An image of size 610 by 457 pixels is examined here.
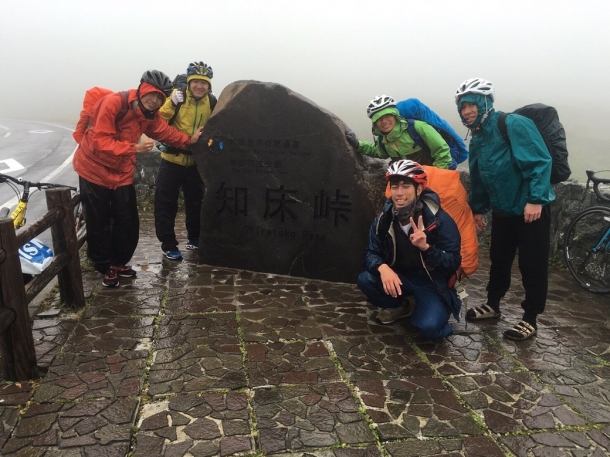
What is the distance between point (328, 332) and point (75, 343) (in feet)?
6.62

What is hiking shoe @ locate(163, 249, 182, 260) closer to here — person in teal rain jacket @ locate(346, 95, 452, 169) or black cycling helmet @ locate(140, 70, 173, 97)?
black cycling helmet @ locate(140, 70, 173, 97)

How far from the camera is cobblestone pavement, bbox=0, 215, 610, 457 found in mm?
2676

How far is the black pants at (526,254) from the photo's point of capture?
3703 millimetres

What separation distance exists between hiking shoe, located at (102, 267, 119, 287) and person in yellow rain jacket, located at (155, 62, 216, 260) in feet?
2.93

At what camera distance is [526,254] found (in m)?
3.77

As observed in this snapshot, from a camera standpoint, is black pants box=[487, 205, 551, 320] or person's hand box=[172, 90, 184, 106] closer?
black pants box=[487, 205, 551, 320]

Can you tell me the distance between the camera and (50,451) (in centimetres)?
258

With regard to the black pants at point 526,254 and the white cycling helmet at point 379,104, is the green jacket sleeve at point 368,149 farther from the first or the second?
the black pants at point 526,254

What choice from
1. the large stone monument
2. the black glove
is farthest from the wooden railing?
the black glove

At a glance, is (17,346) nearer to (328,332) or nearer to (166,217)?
(328,332)

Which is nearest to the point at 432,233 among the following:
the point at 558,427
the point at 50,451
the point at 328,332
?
the point at 328,332

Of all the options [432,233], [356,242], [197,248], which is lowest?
[197,248]

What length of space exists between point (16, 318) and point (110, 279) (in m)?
1.68

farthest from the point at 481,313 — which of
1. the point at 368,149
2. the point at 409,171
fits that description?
the point at 368,149
